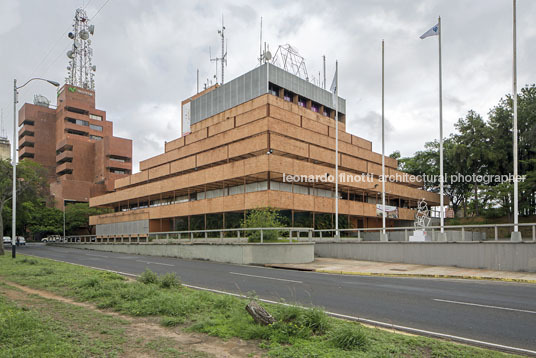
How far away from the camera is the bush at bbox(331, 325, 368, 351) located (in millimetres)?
5945

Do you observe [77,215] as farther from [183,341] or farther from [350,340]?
[350,340]

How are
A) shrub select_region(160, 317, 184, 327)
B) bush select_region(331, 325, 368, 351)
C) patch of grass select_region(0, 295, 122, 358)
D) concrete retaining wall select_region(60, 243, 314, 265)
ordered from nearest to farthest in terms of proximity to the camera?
patch of grass select_region(0, 295, 122, 358) → bush select_region(331, 325, 368, 351) → shrub select_region(160, 317, 184, 327) → concrete retaining wall select_region(60, 243, 314, 265)

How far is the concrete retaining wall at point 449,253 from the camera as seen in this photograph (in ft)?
61.4

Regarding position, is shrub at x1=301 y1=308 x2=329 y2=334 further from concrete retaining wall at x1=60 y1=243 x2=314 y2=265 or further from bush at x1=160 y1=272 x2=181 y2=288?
concrete retaining wall at x1=60 y1=243 x2=314 y2=265

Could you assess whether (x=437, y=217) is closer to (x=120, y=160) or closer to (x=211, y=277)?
(x=211, y=277)

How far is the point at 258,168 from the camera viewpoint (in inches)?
1531

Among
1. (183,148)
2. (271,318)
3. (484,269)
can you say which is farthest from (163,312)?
(183,148)

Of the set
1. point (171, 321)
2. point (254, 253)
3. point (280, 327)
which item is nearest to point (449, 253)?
point (254, 253)

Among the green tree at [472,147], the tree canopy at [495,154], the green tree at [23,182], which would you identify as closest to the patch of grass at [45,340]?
the green tree at [23,182]

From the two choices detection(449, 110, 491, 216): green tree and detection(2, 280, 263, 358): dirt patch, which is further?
detection(449, 110, 491, 216): green tree

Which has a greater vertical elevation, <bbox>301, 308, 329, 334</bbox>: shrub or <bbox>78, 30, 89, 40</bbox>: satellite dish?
<bbox>78, 30, 89, 40</bbox>: satellite dish

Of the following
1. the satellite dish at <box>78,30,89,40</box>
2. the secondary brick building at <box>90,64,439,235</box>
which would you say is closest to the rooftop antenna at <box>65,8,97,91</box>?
the satellite dish at <box>78,30,89,40</box>

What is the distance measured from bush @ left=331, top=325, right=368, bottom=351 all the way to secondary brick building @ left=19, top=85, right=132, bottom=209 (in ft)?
302

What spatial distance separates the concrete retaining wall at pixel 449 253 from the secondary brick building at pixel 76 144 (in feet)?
248
